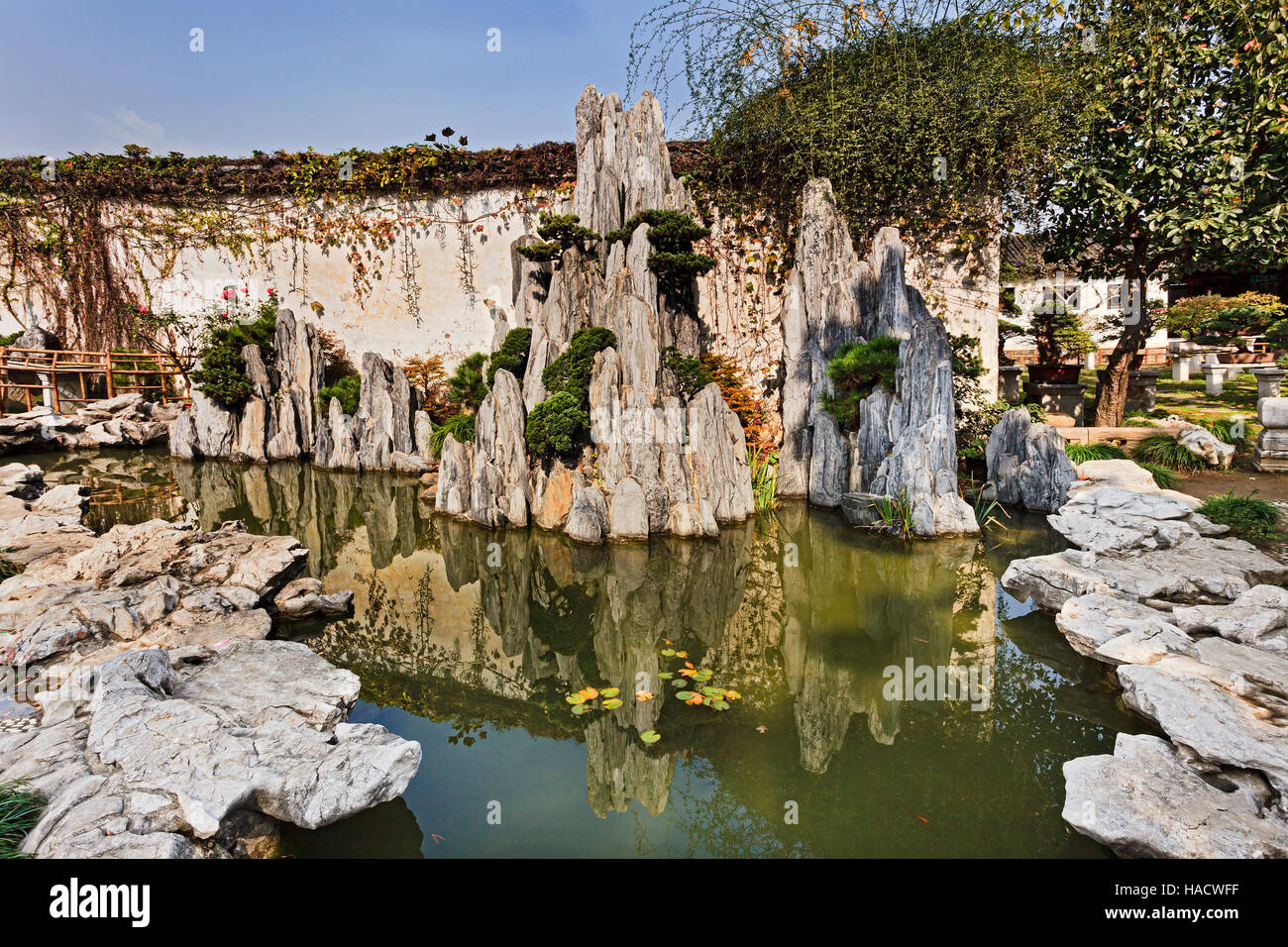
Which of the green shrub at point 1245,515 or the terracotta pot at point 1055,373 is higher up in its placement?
the terracotta pot at point 1055,373

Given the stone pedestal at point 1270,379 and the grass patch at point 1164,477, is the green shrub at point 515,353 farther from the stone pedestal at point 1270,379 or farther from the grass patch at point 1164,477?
the stone pedestal at point 1270,379

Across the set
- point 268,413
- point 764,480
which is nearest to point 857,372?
point 764,480

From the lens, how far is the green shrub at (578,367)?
8781mm

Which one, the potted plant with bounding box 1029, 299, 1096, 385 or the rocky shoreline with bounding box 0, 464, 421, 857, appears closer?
the rocky shoreline with bounding box 0, 464, 421, 857

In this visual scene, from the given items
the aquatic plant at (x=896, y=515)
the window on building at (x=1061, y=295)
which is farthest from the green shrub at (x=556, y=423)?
the window on building at (x=1061, y=295)

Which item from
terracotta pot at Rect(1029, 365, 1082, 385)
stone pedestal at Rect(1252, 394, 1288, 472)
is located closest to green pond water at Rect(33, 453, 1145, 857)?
stone pedestal at Rect(1252, 394, 1288, 472)

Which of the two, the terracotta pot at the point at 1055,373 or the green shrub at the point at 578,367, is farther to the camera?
the terracotta pot at the point at 1055,373

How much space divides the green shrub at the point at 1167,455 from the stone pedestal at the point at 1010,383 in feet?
8.58

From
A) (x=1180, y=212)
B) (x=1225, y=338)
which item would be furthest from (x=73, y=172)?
(x=1225, y=338)

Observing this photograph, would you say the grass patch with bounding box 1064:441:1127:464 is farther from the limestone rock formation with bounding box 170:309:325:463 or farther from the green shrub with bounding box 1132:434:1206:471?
the limestone rock formation with bounding box 170:309:325:463

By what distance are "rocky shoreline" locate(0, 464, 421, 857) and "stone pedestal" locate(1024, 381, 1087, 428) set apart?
1089 cm

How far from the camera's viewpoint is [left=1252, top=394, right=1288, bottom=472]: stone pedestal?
9.17m

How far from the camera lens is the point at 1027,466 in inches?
345

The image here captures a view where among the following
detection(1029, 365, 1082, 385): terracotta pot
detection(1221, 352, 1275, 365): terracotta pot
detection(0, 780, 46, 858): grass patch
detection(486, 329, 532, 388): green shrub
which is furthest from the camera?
detection(1221, 352, 1275, 365): terracotta pot
